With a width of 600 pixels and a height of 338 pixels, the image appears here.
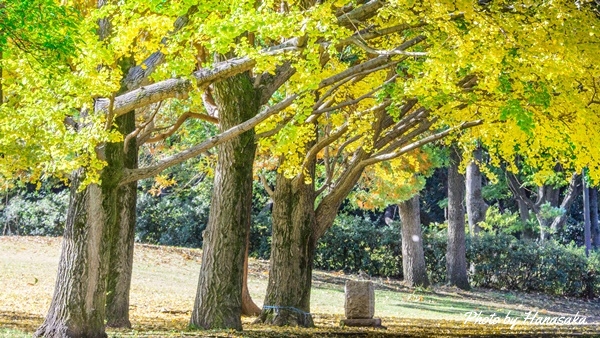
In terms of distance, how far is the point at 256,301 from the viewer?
20.6 m

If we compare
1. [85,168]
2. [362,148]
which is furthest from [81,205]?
[362,148]

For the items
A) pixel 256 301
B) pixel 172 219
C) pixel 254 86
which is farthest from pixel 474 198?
pixel 254 86

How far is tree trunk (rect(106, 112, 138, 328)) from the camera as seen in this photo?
516 inches

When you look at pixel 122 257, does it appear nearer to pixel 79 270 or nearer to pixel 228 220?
pixel 228 220

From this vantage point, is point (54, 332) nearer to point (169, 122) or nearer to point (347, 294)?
point (347, 294)

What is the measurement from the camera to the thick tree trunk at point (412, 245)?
26.1 meters

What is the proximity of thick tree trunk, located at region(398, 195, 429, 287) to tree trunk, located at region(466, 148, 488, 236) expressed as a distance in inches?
118

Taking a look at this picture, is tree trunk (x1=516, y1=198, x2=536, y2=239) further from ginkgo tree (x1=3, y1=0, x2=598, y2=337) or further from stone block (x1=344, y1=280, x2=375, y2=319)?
ginkgo tree (x1=3, y1=0, x2=598, y2=337)

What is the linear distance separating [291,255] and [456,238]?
43.1 feet

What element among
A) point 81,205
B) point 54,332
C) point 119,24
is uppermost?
point 119,24

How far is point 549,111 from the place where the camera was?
40.0 feet

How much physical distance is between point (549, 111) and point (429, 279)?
659 inches

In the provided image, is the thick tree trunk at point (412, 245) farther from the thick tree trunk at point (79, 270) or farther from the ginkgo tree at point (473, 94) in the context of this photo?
the thick tree trunk at point (79, 270)

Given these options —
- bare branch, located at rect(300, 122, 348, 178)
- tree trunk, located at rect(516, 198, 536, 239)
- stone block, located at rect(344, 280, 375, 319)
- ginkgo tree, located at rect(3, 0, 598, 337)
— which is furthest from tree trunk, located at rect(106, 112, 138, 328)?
tree trunk, located at rect(516, 198, 536, 239)
